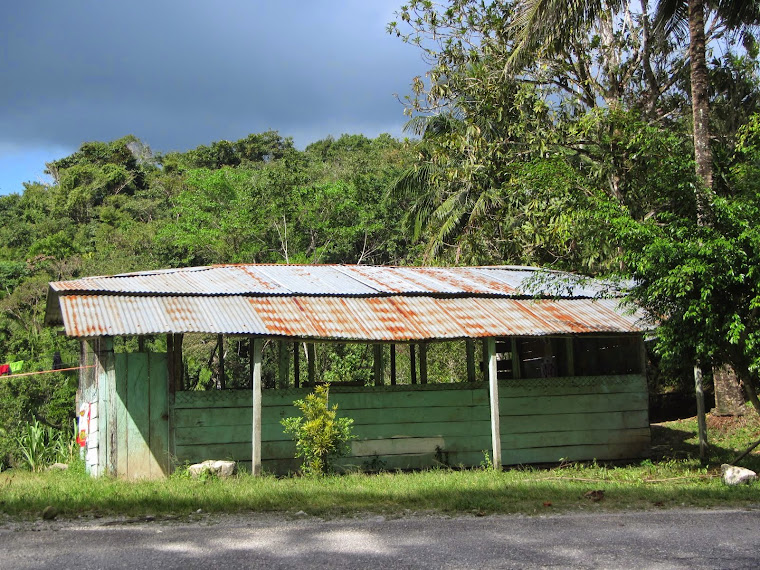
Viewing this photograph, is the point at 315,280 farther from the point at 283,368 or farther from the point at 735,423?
the point at 735,423

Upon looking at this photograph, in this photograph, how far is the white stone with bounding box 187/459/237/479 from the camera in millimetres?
11133

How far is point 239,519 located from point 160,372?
14.8 ft

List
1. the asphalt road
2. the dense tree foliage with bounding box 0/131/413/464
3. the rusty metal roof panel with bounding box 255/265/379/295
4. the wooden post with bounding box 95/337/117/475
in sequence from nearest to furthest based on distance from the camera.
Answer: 1. the asphalt road
2. the wooden post with bounding box 95/337/117/475
3. the rusty metal roof panel with bounding box 255/265/379/295
4. the dense tree foliage with bounding box 0/131/413/464

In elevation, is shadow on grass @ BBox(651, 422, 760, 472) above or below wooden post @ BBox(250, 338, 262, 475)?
below

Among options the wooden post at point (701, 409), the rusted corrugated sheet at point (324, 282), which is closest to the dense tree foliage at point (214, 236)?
the rusted corrugated sheet at point (324, 282)

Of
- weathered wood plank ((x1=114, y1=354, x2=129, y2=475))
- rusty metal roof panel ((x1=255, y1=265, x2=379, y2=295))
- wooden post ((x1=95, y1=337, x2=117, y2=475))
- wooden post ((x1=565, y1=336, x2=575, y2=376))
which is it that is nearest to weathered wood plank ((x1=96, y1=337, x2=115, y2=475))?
wooden post ((x1=95, y1=337, x2=117, y2=475))

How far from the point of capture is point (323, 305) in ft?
41.9

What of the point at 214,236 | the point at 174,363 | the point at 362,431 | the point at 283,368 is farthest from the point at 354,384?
the point at 214,236

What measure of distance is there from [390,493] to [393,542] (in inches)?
107

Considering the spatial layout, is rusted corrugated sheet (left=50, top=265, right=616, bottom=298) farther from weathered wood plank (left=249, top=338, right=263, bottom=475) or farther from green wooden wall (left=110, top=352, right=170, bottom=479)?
weathered wood plank (left=249, top=338, right=263, bottom=475)

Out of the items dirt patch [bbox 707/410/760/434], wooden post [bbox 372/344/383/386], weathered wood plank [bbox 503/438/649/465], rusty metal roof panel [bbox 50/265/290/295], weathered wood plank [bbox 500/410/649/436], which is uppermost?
rusty metal roof panel [bbox 50/265/290/295]

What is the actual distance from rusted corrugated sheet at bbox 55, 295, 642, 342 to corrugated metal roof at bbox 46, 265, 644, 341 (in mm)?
15

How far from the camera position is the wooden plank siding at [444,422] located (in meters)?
12.2

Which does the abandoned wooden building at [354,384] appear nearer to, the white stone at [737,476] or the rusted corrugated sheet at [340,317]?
the rusted corrugated sheet at [340,317]
